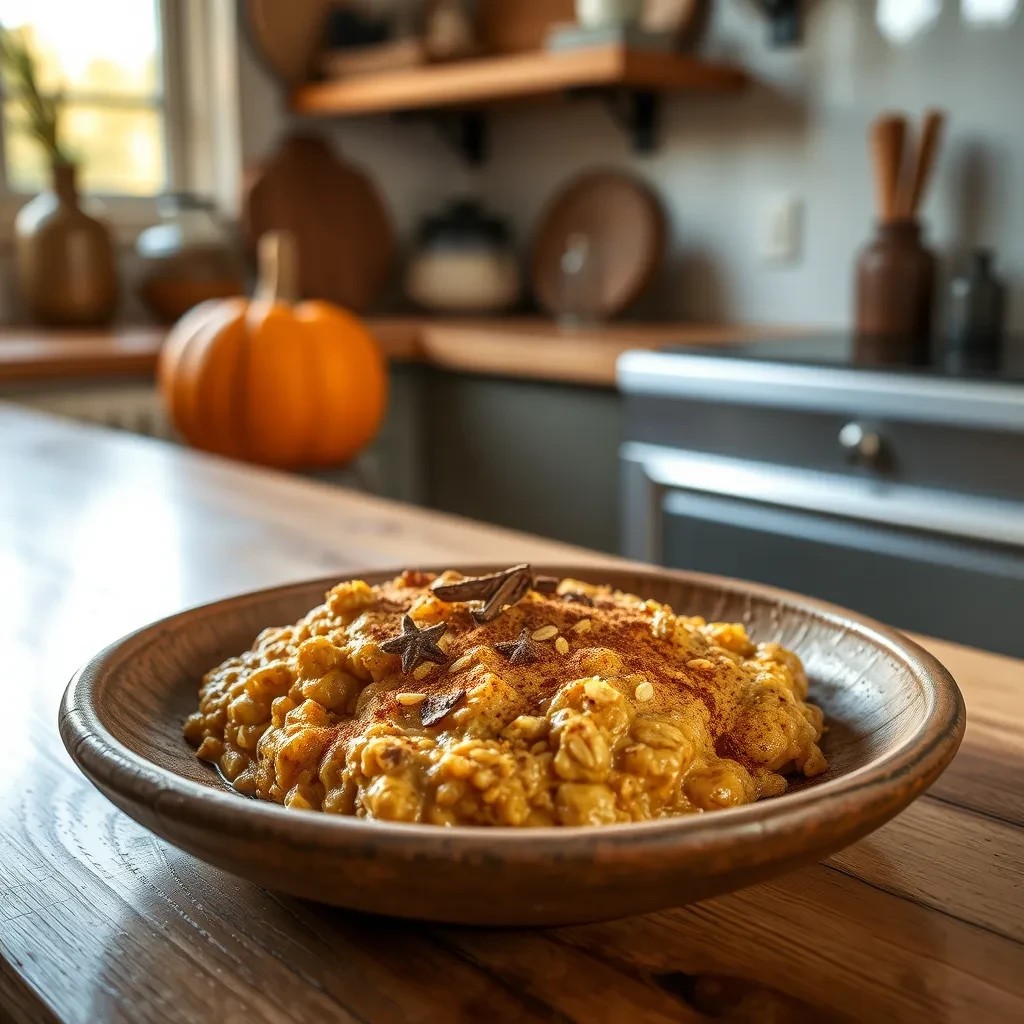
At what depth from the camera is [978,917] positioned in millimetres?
478

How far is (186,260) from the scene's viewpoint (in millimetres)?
2932

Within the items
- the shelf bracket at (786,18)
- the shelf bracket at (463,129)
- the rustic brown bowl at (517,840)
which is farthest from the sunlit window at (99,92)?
the rustic brown bowl at (517,840)

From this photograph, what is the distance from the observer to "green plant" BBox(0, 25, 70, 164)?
2.76 metres

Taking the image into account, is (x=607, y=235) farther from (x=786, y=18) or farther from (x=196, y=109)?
(x=196, y=109)

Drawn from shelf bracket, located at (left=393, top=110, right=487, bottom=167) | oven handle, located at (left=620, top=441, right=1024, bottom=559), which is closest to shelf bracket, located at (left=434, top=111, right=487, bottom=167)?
shelf bracket, located at (left=393, top=110, right=487, bottom=167)

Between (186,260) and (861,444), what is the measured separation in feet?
5.91

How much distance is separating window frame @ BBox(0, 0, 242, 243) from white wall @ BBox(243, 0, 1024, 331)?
2.3 inches

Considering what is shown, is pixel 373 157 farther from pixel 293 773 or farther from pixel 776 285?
pixel 293 773

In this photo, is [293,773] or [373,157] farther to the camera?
[373,157]

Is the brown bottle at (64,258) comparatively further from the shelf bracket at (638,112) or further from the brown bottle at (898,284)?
the brown bottle at (898,284)

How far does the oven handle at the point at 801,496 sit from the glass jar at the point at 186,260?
1.27 m

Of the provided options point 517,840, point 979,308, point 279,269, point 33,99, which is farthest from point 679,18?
point 517,840

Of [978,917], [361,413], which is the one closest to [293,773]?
[978,917]

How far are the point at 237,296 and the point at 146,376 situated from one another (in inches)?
20.3
